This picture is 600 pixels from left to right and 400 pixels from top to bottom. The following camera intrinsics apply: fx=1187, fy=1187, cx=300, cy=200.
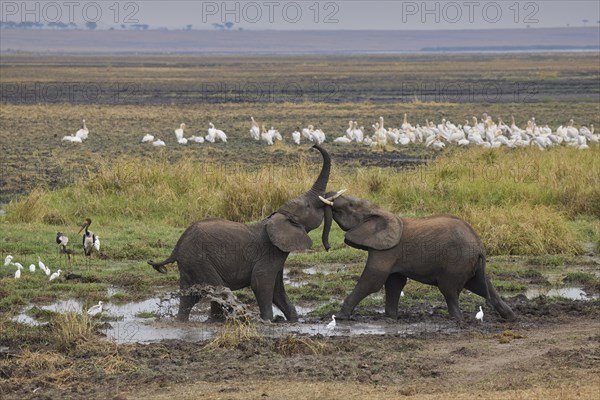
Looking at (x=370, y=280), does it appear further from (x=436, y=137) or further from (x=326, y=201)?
(x=436, y=137)

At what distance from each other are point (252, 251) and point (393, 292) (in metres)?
1.45

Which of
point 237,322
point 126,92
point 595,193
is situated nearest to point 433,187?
point 595,193

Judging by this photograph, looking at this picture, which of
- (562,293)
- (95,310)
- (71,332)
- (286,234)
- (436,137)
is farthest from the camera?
(436,137)

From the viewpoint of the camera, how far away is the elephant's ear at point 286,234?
11.2 meters

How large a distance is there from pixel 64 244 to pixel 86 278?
0.86m

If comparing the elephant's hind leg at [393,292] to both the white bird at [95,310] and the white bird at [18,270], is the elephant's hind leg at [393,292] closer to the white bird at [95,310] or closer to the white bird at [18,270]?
the white bird at [95,310]

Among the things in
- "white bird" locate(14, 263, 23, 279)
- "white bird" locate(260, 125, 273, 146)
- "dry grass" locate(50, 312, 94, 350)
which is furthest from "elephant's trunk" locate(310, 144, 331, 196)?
"white bird" locate(260, 125, 273, 146)

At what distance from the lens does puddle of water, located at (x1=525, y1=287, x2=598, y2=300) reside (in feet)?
41.6

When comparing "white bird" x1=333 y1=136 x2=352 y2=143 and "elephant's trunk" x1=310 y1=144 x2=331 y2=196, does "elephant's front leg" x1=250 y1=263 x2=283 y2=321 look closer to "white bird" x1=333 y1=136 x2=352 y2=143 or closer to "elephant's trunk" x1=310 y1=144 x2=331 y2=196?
"elephant's trunk" x1=310 y1=144 x2=331 y2=196

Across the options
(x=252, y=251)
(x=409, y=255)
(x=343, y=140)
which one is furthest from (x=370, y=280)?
(x=343, y=140)

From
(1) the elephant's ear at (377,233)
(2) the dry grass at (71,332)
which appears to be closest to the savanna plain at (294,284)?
(2) the dry grass at (71,332)

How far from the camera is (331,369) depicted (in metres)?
9.09

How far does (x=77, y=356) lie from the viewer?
9586 mm

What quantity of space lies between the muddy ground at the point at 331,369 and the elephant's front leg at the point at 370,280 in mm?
847
